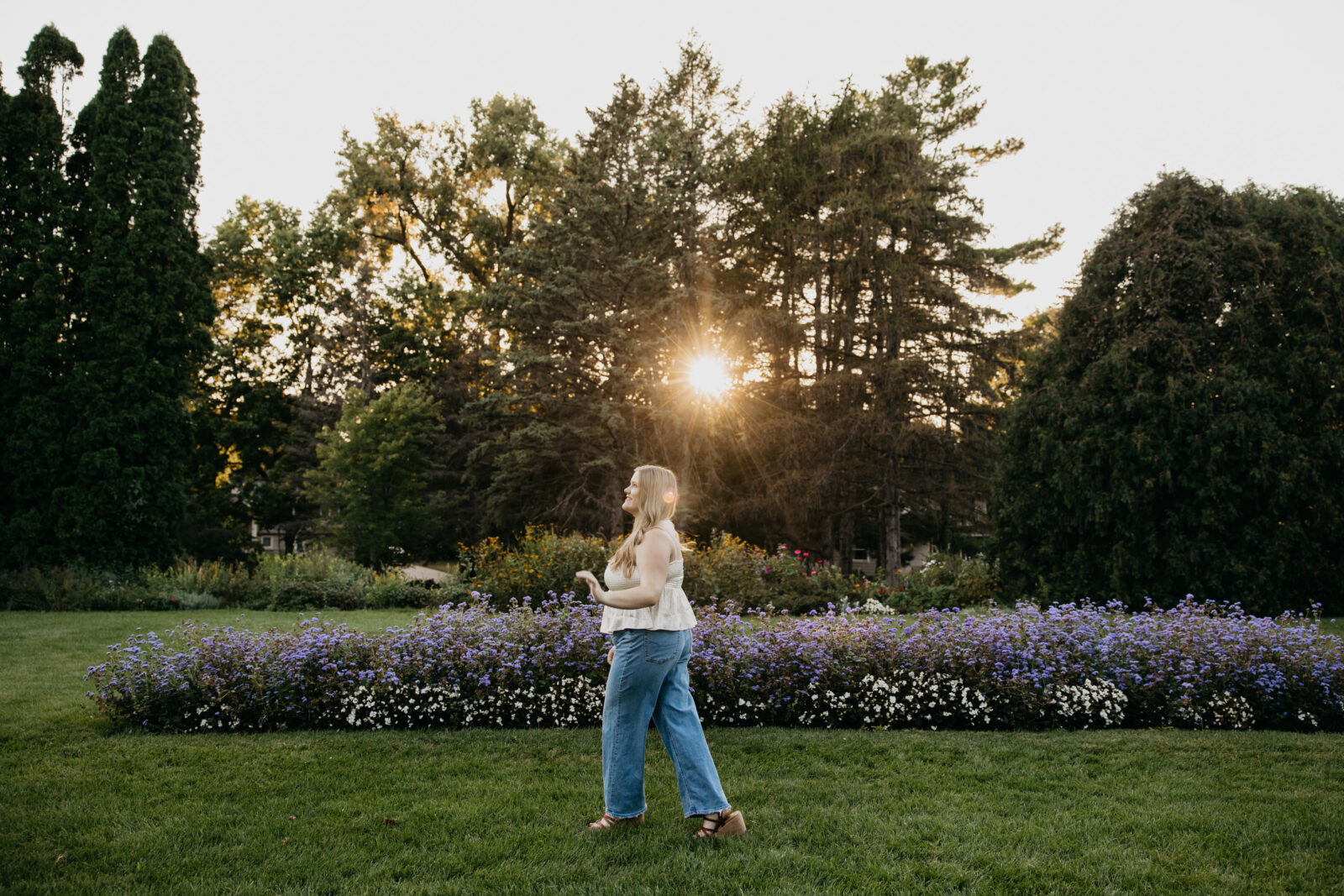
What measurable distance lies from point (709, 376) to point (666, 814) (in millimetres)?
18137

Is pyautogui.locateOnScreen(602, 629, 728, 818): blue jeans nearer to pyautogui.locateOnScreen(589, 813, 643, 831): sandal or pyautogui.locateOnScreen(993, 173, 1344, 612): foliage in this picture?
pyautogui.locateOnScreen(589, 813, 643, 831): sandal

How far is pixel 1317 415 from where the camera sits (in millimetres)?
10781

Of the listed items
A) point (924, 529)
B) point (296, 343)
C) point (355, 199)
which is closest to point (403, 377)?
point (296, 343)

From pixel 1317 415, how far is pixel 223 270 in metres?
30.2

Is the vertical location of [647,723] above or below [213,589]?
above

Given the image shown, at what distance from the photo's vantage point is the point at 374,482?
21.8 meters

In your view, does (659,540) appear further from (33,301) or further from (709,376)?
(33,301)

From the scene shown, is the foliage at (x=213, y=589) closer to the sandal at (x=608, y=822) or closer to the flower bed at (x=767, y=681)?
the flower bed at (x=767, y=681)

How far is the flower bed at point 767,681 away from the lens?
236 inches

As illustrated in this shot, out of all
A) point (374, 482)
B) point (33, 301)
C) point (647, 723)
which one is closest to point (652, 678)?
point (647, 723)

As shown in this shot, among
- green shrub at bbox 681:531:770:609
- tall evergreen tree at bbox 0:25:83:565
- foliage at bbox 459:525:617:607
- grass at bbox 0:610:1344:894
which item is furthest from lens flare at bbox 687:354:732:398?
grass at bbox 0:610:1344:894

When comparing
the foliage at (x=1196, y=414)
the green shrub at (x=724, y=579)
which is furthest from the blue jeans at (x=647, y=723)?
the foliage at (x=1196, y=414)

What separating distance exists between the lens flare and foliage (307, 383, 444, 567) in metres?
7.80

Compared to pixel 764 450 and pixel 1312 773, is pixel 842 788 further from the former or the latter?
pixel 764 450
